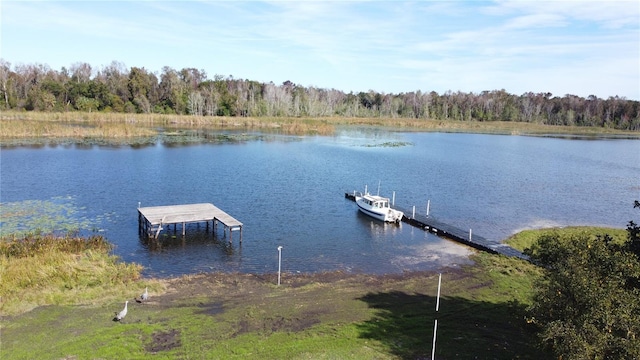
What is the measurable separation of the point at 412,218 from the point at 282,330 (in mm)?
23377

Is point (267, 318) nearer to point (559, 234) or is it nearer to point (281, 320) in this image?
point (281, 320)

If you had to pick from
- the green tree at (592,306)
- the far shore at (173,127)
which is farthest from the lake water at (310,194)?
the green tree at (592,306)

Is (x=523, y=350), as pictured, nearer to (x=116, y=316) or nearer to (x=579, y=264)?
(x=579, y=264)

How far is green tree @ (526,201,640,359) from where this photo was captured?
40.4ft

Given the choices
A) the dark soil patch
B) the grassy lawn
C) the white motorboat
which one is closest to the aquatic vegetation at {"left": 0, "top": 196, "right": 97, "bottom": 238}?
the grassy lawn

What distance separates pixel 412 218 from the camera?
4050 centimetres

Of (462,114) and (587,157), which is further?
(462,114)

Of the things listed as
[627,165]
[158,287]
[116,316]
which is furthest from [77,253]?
[627,165]

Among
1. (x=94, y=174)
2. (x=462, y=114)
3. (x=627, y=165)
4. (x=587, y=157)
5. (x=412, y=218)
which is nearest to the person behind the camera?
(x=412, y=218)

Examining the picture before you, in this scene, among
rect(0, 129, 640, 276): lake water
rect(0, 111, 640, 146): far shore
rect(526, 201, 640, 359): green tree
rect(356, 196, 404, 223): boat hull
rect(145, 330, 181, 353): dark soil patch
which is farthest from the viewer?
rect(0, 111, 640, 146): far shore

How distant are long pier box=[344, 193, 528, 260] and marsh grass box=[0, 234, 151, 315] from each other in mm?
22621

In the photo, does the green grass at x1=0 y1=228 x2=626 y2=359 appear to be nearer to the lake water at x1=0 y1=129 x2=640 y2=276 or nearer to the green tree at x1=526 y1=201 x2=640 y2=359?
the lake water at x1=0 y1=129 x2=640 y2=276

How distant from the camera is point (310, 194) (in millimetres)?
48188

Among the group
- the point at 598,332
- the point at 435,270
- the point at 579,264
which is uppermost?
the point at 579,264
